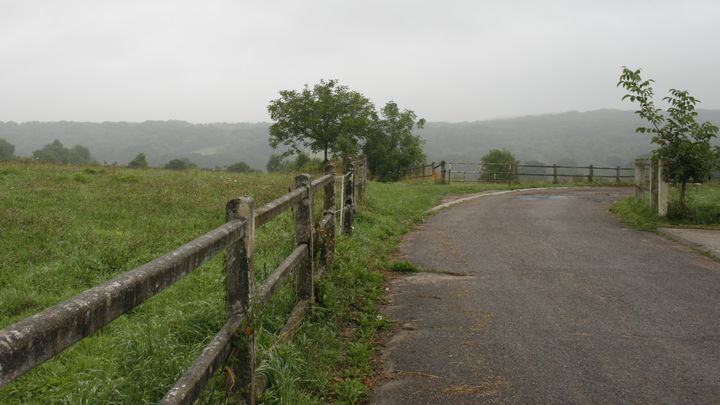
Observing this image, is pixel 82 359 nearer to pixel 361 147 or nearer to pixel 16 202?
pixel 16 202

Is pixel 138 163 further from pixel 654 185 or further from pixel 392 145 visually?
pixel 654 185

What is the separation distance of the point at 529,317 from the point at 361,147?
53.5m

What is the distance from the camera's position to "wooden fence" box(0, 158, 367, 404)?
141cm

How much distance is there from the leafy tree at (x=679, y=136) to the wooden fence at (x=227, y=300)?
897 cm

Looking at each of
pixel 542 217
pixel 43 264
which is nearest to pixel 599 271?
pixel 542 217

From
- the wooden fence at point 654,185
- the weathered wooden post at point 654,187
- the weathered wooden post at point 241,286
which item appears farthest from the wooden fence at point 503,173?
the weathered wooden post at point 241,286

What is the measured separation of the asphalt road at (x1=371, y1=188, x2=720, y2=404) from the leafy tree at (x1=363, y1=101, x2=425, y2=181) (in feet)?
161

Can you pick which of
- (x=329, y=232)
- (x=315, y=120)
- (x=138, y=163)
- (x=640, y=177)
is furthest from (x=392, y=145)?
(x=329, y=232)

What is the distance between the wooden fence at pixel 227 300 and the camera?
1409mm

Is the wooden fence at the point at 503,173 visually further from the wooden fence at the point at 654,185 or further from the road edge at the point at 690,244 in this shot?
the road edge at the point at 690,244

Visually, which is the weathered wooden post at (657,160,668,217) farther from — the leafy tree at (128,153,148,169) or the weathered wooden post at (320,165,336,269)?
the leafy tree at (128,153,148,169)

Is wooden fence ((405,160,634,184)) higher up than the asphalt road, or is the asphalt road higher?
wooden fence ((405,160,634,184))

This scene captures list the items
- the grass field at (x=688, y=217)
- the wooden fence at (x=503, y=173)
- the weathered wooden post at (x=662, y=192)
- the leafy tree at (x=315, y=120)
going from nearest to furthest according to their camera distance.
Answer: the grass field at (x=688, y=217), the weathered wooden post at (x=662, y=192), the wooden fence at (x=503, y=173), the leafy tree at (x=315, y=120)

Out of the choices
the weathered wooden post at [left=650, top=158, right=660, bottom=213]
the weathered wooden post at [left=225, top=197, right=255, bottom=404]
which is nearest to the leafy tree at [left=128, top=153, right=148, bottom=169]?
the weathered wooden post at [left=650, top=158, right=660, bottom=213]
